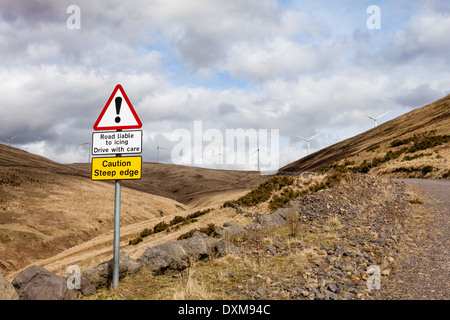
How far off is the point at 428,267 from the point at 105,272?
8.20 m

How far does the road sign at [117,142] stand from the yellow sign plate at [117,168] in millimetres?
210

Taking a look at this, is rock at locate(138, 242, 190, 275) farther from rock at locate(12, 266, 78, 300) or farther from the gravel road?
the gravel road

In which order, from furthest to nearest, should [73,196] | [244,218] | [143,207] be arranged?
[143,207], [73,196], [244,218]

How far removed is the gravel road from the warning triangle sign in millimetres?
6953

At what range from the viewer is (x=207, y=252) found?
1024 centimetres

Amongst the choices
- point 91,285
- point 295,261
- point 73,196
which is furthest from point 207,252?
point 73,196

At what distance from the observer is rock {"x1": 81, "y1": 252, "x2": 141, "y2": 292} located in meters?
7.89

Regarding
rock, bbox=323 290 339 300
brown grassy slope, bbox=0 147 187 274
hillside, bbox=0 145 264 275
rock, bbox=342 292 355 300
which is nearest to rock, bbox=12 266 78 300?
rock, bbox=323 290 339 300

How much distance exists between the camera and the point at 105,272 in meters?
8.13

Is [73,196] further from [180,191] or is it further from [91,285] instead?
[180,191]

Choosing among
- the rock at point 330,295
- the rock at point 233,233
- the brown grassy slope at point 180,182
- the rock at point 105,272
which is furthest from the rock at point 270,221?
the brown grassy slope at point 180,182

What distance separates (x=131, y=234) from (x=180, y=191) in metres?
102

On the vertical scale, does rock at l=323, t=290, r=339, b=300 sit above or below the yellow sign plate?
below

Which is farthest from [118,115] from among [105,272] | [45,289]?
[45,289]
